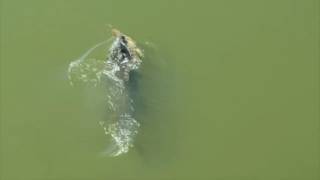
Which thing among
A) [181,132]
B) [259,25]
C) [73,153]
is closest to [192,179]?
[181,132]

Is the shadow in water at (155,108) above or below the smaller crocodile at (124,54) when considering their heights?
below

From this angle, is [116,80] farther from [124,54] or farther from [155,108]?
[155,108]

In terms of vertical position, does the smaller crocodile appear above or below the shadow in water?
above

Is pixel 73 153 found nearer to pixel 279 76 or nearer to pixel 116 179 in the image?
pixel 116 179
